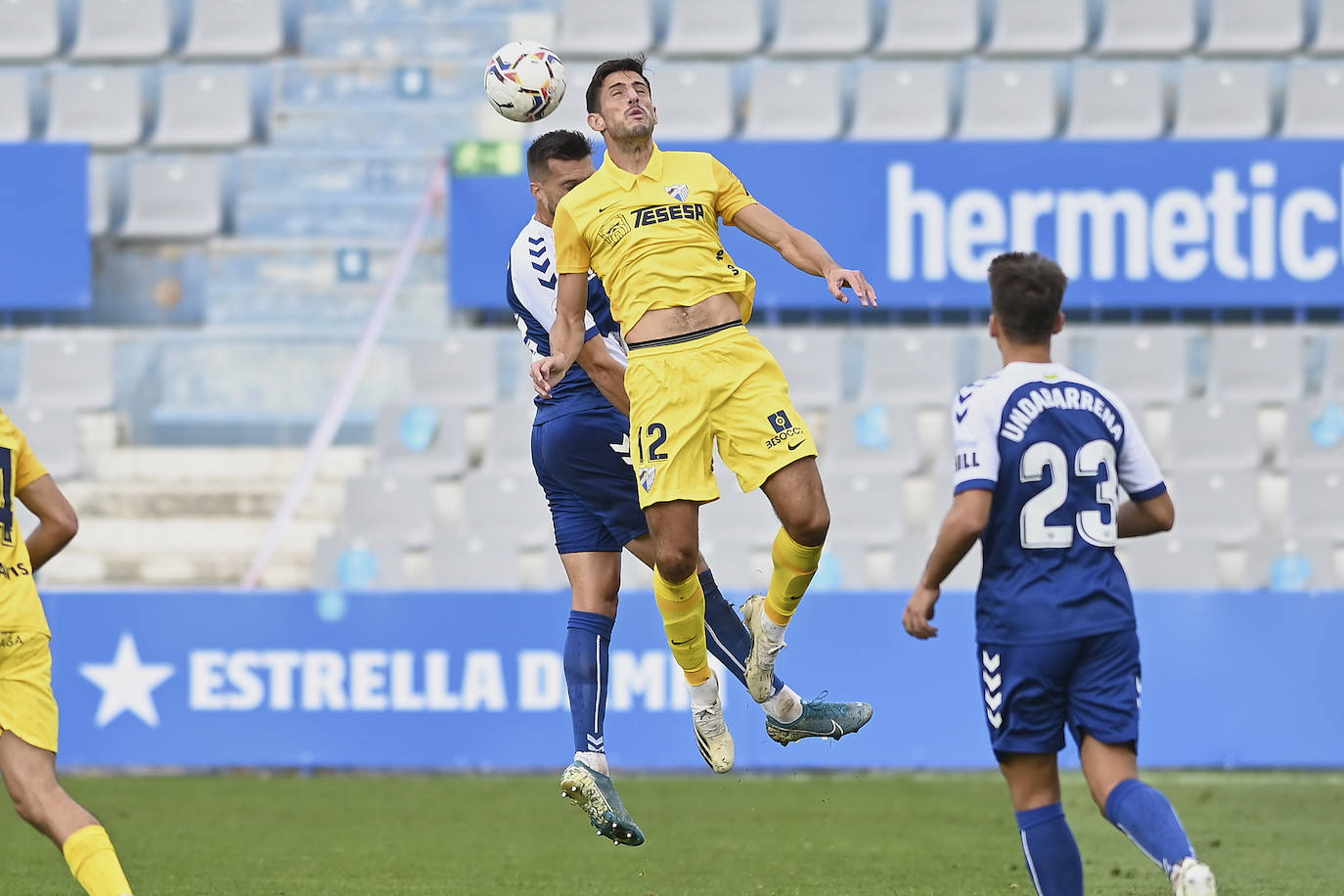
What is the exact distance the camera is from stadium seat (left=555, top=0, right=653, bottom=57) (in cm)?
1572

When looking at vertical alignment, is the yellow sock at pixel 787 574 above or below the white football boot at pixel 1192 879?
above

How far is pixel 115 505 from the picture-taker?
14.1 m

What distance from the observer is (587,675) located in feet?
23.3

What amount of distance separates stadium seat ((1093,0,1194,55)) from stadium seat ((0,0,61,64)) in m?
9.06

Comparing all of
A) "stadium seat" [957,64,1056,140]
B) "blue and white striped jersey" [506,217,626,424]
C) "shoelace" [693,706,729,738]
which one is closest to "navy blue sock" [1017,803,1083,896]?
"shoelace" [693,706,729,738]

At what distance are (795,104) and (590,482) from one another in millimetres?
8737

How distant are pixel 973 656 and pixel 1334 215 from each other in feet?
16.9

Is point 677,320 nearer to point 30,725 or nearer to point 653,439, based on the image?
point 653,439

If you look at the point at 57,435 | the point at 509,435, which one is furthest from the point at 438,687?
the point at 57,435

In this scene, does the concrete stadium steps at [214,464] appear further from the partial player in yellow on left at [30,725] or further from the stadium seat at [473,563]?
the partial player in yellow on left at [30,725]

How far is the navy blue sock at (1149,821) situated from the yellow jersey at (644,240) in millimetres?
2331

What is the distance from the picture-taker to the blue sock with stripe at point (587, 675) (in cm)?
Result: 704

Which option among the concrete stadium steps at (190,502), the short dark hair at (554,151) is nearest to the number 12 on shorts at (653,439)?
the short dark hair at (554,151)

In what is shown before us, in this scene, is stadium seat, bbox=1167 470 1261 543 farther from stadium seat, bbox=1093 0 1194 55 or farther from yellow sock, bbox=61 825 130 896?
yellow sock, bbox=61 825 130 896
